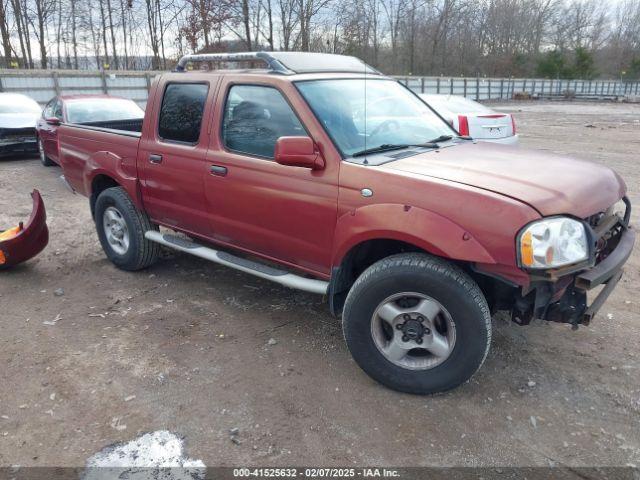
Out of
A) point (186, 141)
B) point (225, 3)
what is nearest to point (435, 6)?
point (225, 3)

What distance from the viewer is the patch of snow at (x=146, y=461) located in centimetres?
263

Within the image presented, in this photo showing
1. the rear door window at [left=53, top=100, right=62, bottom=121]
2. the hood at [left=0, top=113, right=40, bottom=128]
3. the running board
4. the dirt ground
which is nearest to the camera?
the dirt ground

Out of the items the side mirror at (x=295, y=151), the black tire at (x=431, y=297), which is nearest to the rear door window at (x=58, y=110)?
the side mirror at (x=295, y=151)

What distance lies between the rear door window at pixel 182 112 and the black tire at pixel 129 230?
0.86 m

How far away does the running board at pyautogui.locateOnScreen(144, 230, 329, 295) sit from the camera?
3.60 meters

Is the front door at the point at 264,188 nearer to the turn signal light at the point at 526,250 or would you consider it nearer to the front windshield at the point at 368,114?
the front windshield at the point at 368,114

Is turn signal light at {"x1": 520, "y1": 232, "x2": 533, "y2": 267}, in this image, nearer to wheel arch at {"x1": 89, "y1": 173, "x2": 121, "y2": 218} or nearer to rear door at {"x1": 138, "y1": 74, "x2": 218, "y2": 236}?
rear door at {"x1": 138, "y1": 74, "x2": 218, "y2": 236}

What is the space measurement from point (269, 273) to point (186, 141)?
139cm

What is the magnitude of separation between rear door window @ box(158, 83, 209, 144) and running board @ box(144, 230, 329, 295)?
35.2 inches

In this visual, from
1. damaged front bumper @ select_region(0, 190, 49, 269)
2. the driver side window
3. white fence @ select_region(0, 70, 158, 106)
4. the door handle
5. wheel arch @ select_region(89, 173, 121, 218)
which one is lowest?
damaged front bumper @ select_region(0, 190, 49, 269)

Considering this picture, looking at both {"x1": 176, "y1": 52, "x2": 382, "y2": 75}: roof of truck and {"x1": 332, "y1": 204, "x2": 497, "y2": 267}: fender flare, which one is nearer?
{"x1": 332, "y1": 204, "x2": 497, "y2": 267}: fender flare

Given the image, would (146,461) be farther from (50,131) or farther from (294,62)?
(50,131)

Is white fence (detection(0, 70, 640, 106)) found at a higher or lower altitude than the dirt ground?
higher

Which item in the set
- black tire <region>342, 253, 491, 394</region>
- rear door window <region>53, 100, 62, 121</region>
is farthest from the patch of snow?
rear door window <region>53, 100, 62, 121</region>
